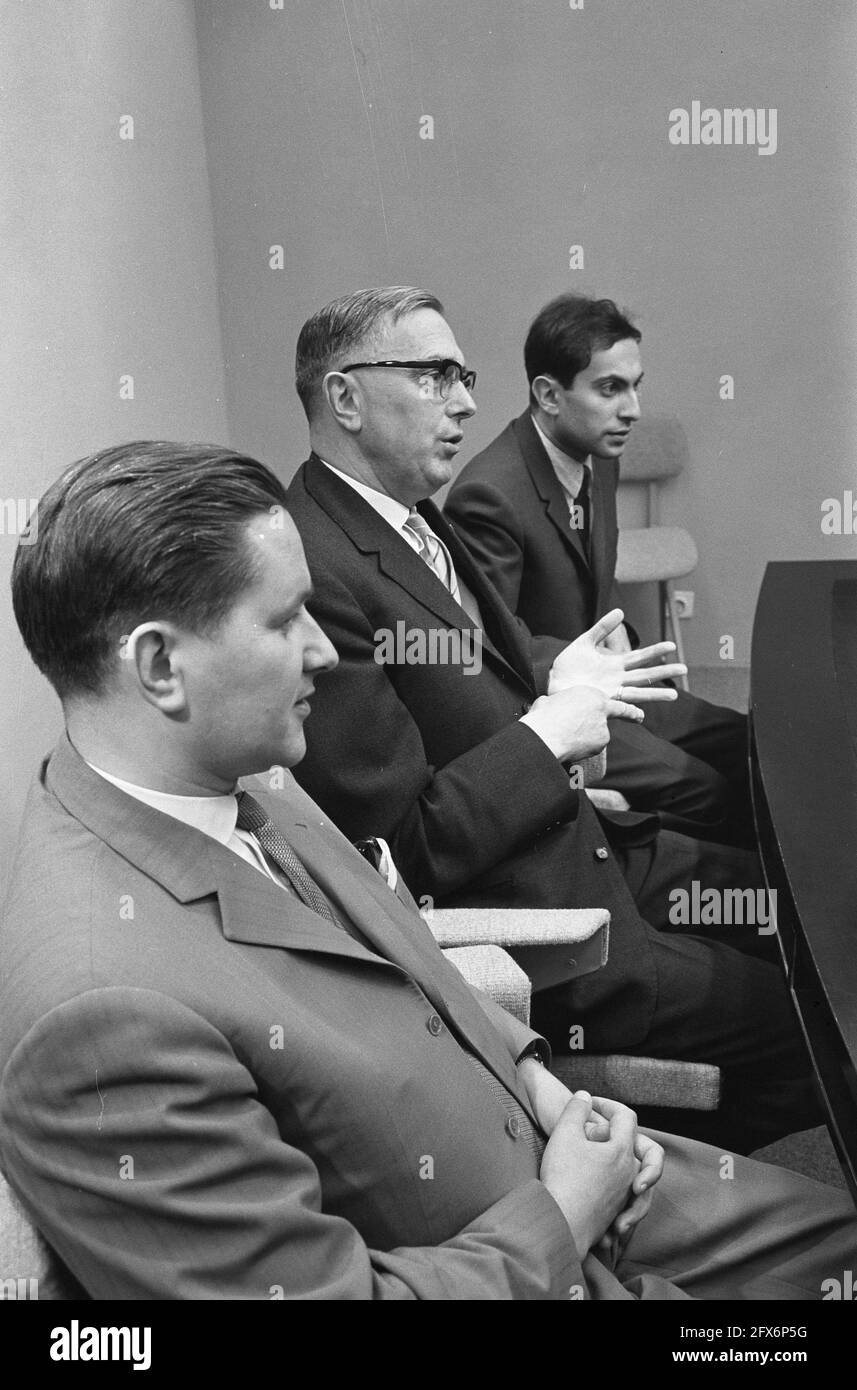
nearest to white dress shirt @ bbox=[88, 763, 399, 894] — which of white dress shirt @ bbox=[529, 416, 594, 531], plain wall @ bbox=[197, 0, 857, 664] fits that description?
white dress shirt @ bbox=[529, 416, 594, 531]

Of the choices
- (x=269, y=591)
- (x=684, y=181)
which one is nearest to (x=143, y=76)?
(x=684, y=181)

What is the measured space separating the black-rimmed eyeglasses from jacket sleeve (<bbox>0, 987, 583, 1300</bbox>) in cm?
140

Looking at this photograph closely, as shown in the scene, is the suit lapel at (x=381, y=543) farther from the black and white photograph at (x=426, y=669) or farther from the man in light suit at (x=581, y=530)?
the man in light suit at (x=581, y=530)

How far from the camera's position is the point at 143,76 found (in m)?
3.16

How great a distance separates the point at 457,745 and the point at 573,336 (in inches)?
54.7

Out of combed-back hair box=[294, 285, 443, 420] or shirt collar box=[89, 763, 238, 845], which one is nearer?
shirt collar box=[89, 763, 238, 845]

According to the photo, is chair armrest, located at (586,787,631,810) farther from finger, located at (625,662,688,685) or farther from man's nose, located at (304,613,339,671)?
man's nose, located at (304,613,339,671)

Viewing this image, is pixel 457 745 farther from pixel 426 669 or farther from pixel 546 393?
pixel 546 393

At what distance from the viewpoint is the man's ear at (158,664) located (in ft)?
3.46

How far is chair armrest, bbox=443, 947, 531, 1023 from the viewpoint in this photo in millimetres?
1549

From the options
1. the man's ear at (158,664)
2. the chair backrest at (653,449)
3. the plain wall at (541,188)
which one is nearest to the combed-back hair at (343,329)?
the man's ear at (158,664)

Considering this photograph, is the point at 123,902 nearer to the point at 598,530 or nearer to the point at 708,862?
the point at 708,862

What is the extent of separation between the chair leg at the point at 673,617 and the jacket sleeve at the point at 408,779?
2508 mm
